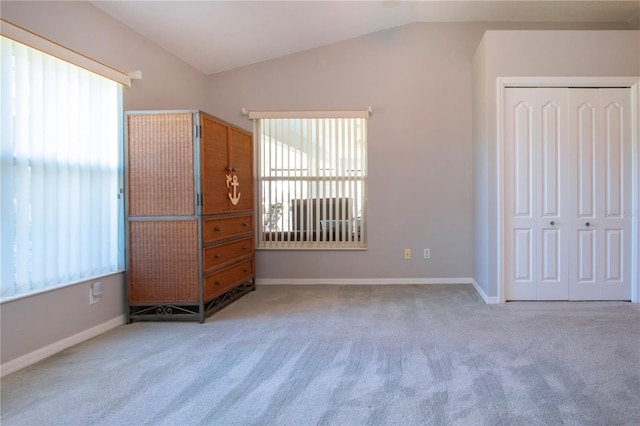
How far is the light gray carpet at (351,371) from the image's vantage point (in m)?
1.57

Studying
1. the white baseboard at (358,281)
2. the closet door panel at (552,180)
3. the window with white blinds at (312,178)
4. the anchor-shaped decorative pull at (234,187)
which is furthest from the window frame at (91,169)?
the closet door panel at (552,180)

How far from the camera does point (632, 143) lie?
3232 millimetres

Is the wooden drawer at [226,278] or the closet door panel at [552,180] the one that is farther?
the closet door panel at [552,180]

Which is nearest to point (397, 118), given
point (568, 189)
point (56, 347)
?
point (568, 189)

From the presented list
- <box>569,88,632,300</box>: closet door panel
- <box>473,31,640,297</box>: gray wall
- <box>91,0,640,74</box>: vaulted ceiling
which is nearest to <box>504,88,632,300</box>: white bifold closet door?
<box>569,88,632,300</box>: closet door panel

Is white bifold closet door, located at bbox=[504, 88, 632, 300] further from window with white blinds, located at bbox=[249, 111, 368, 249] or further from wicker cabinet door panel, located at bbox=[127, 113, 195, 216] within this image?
wicker cabinet door panel, located at bbox=[127, 113, 195, 216]

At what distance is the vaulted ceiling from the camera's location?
289 centimetres

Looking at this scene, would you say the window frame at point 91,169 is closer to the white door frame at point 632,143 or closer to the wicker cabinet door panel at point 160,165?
the wicker cabinet door panel at point 160,165

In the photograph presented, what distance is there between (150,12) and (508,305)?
421 centimetres

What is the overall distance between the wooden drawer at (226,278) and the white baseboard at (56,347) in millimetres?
754

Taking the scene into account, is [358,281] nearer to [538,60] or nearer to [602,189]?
[602,189]

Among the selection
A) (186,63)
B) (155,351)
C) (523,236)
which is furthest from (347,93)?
(155,351)

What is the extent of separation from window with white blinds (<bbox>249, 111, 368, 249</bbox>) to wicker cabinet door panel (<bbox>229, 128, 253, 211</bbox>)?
1.26ft

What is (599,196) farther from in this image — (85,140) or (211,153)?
(85,140)
